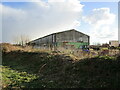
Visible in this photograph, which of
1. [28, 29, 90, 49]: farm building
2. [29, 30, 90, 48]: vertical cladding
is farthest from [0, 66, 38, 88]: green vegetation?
[29, 30, 90, 48]: vertical cladding

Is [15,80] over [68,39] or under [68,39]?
under

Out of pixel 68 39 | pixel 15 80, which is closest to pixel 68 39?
pixel 68 39

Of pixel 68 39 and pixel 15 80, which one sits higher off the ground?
pixel 68 39

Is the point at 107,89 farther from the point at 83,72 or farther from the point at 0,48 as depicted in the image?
the point at 0,48

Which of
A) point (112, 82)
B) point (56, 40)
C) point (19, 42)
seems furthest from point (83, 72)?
point (19, 42)

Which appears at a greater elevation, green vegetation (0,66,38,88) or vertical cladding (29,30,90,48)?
vertical cladding (29,30,90,48)

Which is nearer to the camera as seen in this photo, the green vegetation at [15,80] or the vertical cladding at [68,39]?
the green vegetation at [15,80]

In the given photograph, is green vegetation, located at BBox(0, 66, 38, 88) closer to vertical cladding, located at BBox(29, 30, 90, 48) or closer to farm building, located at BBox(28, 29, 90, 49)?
farm building, located at BBox(28, 29, 90, 49)

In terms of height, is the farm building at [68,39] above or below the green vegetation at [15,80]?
above

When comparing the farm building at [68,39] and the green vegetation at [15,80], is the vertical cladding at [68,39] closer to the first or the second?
the farm building at [68,39]

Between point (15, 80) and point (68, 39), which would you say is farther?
point (68, 39)

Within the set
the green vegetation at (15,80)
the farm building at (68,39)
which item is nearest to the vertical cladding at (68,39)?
the farm building at (68,39)

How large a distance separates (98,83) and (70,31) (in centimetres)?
2327

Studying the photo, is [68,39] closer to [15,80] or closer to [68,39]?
[68,39]
